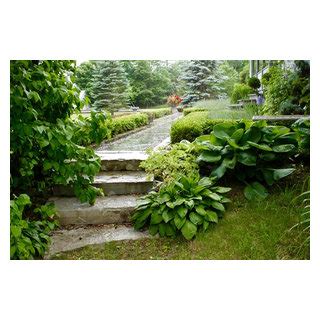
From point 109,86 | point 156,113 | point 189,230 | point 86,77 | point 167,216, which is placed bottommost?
point 189,230

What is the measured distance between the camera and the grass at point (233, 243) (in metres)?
3.11

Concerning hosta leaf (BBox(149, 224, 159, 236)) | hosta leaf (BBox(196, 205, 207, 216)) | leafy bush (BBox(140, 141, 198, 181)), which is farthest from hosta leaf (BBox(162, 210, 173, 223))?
leafy bush (BBox(140, 141, 198, 181))

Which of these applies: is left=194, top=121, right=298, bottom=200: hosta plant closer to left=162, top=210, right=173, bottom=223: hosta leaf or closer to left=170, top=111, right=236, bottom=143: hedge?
left=162, top=210, right=173, bottom=223: hosta leaf

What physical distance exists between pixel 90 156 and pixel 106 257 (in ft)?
3.35

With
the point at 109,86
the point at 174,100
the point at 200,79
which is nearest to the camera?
the point at 109,86

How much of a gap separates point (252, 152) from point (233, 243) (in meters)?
1.19

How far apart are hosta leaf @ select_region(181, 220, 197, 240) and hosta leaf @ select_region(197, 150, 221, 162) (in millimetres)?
964

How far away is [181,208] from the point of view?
3.42 m

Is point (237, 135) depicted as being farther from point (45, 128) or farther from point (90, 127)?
point (45, 128)

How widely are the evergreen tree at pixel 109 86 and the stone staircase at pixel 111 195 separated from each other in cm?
1185

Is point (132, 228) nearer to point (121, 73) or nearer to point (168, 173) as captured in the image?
point (168, 173)

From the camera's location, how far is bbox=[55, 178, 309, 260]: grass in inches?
122

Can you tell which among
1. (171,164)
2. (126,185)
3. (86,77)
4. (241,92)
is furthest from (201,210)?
(86,77)

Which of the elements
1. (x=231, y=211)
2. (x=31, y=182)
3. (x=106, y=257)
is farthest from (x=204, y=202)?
(x=31, y=182)
